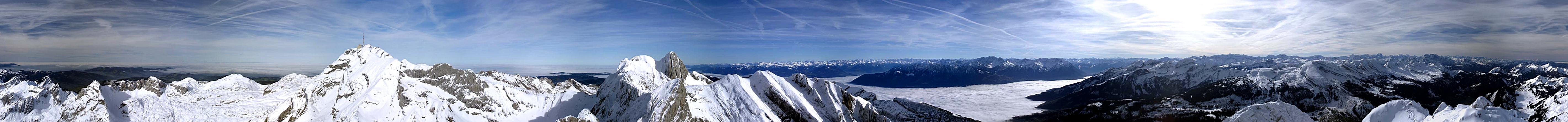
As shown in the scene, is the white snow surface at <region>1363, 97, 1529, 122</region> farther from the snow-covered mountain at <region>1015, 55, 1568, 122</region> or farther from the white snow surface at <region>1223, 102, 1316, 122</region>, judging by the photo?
the snow-covered mountain at <region>1015, 55, 1568, 122</region>

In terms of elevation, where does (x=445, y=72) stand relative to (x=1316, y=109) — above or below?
above

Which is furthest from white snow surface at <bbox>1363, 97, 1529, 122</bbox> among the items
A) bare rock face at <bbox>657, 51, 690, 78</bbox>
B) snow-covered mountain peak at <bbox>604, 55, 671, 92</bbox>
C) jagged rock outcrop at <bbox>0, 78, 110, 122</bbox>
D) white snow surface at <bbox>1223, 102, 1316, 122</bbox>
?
jagged rock outcrop at <bbox>0, 78, 110, 122</bbox>

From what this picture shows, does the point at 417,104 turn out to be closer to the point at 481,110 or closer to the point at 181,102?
the point at 481,110

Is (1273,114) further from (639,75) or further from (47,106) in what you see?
(47,106)

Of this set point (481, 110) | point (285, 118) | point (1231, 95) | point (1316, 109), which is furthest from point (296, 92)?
point (1231, 95)

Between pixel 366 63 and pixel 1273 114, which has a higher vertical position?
pixel 366 63

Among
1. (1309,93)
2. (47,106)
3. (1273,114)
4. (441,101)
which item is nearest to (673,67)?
(441,101)

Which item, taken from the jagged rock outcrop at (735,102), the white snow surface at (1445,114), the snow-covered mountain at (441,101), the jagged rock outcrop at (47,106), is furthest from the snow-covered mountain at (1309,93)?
the jagged rock outcrop at (47,106)
